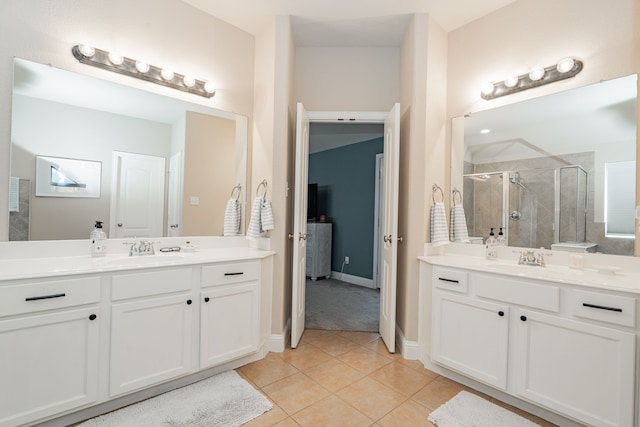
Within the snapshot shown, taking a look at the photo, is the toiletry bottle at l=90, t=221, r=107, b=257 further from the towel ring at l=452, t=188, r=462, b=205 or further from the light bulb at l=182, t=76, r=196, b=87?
the towel ring at l=452, t=188, r=462, b=205

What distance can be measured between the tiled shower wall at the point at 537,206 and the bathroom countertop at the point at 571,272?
14 centimetres

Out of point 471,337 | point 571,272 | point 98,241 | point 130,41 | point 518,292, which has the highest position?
point 130,41

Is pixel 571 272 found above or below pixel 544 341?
above

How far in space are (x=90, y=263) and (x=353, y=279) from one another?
385 centimetres

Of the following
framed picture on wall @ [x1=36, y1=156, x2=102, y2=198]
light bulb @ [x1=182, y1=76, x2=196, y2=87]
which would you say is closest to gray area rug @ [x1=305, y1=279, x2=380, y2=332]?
framed picture on wall @ [x1=36, y1=156, x2=102, y2=198]

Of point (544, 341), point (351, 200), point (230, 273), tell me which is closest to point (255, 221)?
point (230, 273)

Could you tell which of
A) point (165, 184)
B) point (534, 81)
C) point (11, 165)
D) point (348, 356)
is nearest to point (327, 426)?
point (348, 356)

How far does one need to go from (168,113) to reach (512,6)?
2.80m

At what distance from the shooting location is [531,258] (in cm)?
201

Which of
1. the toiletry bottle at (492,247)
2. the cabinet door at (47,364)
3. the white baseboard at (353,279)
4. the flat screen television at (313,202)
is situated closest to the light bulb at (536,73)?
the toiletry bottle at (492,247)

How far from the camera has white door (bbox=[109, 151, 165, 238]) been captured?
2.02m

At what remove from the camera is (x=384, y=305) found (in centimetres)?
266

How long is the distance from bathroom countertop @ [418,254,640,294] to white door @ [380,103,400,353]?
0.37 metres

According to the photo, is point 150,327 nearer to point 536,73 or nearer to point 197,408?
point 197,408
